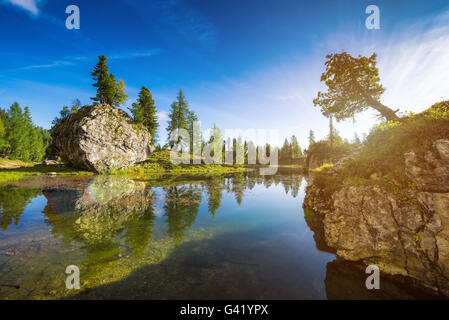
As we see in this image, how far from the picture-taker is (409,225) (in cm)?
494

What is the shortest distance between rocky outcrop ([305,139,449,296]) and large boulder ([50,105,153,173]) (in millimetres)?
41222

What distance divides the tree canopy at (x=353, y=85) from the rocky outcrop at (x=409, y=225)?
21.8 ft

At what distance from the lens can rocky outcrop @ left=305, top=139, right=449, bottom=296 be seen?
4430 millimetres

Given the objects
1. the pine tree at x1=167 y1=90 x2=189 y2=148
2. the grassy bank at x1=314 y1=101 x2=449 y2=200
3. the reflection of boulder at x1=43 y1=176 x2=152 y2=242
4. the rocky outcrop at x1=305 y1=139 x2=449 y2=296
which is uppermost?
the pine tree at x1=167 y1=90 x2=189 y2=148

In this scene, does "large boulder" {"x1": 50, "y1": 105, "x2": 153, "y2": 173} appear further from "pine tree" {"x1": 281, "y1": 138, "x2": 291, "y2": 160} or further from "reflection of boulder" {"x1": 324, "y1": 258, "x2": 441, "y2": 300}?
"pine tree" {"x1": 281, "y1": 138, "x2": 291, "y2": 160}

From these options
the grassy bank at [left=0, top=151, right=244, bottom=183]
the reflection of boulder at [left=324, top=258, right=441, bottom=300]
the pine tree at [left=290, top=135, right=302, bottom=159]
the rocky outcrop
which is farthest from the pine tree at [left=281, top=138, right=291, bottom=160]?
the reflection of boulder at [left=324, top=258, right=441, bottom=300]

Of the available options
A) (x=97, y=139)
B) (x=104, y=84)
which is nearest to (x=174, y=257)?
(x=97, y=139)

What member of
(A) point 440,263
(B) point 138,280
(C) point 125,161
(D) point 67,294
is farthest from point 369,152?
(C) point 125,161

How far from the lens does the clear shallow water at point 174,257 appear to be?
15.2 feet

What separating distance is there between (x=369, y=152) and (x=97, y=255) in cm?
1263

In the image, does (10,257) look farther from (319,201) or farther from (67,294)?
(319,201)

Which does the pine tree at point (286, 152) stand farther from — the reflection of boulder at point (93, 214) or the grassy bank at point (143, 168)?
the reflection of boulder at point (93, 214)

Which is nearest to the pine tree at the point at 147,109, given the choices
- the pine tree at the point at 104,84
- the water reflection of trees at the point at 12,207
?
the pine tree at the point at 104,84
